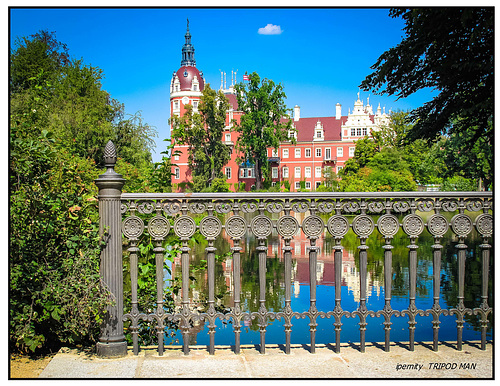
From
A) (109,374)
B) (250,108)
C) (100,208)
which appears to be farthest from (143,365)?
(250,108)

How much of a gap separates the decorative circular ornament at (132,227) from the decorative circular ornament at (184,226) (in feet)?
0.90

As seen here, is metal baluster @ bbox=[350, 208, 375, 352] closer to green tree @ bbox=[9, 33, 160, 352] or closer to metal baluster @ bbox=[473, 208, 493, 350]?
metal baluster @ bbox=[473, 208, 493, 350]

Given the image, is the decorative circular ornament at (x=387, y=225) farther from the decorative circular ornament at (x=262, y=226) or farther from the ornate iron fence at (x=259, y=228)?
the decorative circular ornament at (x=262, y=226)

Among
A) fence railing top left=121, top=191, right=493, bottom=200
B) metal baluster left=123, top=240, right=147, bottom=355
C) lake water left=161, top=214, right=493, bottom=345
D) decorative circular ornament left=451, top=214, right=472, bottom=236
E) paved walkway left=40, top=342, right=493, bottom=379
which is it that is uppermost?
fence railing top left=121, top=191, right=493, bottom=200

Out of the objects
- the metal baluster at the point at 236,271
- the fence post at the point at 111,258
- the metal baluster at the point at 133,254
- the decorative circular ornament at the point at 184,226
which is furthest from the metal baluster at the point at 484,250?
the fence post at the point at 111,258

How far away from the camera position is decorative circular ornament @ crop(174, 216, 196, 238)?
374 centimetres

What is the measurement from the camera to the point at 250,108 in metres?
53.6

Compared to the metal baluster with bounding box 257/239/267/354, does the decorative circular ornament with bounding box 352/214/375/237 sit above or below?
above

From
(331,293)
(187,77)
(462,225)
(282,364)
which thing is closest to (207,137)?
(187,77)

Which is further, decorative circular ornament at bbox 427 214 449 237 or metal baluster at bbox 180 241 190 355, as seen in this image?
decorative circular ornament at bbox 427 214 449 237

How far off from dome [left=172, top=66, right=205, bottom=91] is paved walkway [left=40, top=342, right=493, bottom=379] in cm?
7082

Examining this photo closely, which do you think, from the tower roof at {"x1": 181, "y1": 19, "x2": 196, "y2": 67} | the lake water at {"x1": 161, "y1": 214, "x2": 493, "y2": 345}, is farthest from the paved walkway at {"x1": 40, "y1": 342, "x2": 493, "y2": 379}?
the tower roof at {"x1": 181, "y1": 19, "x2": 196, "y2": 67}

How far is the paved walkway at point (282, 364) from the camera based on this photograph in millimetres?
→ 3314

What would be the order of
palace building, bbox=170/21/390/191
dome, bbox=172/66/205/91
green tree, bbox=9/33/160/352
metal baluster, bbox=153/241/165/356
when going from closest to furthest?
green tree, bbox=9/33/160/352
metal baluster, bbox=153/241/165/356
palace building, bbox=170/21/390/191
dome, bbox=172/66/205/91
